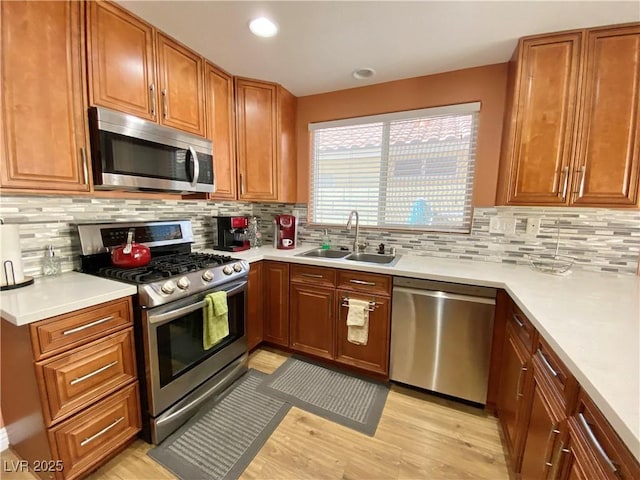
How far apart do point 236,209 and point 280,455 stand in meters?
2.14

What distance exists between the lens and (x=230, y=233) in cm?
250

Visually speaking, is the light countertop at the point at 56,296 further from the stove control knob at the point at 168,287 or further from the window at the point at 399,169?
the window at the point at 399,169

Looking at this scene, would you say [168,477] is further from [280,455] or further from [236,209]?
[236,209]

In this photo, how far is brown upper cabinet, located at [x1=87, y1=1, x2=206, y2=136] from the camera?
4.79 feet

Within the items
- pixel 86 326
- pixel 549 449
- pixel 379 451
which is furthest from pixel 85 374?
pixel 549 449

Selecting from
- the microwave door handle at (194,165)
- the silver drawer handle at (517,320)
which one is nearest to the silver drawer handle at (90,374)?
the microwave door handle at (194,165)

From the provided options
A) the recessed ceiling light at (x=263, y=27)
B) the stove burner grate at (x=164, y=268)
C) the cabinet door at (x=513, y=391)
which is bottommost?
the cabinet door at (x=513, y=391)

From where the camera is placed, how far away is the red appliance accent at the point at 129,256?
1.66 m

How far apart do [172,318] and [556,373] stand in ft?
5.75

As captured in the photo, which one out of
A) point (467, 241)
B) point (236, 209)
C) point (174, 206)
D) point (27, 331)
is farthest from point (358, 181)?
point (27, 331)

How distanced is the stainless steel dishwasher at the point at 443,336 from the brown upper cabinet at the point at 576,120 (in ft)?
2.41

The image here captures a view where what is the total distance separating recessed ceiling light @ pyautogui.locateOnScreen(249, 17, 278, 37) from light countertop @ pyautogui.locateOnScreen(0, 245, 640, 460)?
153 cm

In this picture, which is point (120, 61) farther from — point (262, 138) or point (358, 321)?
point (358, 321)

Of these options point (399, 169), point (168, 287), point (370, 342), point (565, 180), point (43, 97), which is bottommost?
point (370, 342)
